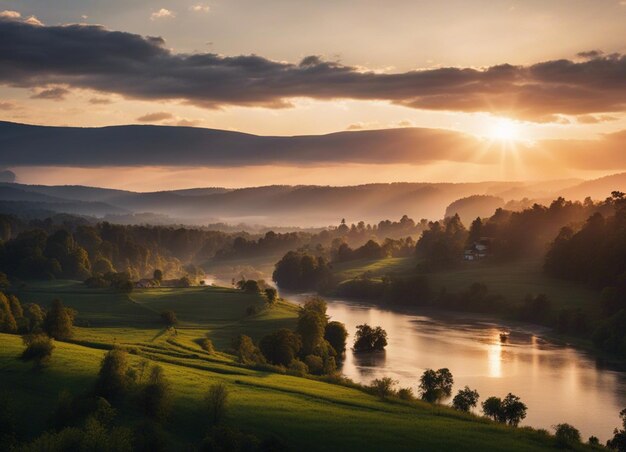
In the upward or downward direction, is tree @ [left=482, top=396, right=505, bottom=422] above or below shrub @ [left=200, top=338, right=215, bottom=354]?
below

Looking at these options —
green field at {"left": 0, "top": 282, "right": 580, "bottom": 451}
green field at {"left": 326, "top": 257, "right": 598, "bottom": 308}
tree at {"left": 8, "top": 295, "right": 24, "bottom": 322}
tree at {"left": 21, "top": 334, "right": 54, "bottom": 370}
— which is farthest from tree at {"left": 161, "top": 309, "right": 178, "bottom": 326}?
green field at {"left": 326, "top": 257, "right": 598, "bottom": 308}

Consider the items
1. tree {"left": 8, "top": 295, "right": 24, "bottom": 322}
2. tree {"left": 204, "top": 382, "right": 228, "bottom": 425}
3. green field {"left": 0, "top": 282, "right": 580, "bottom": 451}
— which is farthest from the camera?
tree {"left": 8, "top": 295, "right": 24, "bottom": 322}

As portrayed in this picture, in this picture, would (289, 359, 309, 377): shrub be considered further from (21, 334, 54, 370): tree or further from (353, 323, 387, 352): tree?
(21, 334, 54, 370): tree

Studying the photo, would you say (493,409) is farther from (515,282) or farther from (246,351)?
(515,282)

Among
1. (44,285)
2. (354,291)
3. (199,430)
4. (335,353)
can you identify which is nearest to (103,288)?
(44,285)

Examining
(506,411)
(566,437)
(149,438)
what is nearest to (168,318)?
(506,411)
